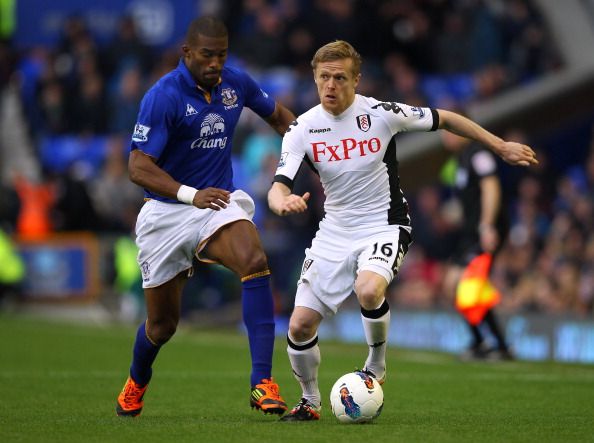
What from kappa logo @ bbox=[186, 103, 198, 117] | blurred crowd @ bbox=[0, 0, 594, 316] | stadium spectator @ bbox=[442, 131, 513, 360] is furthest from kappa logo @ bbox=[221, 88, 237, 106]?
blurred crowd @ bbox=[0, 0, 594, 316]

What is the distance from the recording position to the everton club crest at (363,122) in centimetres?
803

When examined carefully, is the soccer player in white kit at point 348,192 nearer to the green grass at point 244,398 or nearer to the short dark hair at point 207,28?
the green grass at point 244,398

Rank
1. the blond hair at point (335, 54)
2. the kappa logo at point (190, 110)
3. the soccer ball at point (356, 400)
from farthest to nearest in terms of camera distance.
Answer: the kappa logo at point (190, 110) < the blond hair at point (335, 54) < the soccer ball at point (356, 400)

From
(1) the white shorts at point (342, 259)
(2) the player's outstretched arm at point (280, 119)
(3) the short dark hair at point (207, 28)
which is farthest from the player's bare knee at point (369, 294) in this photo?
(3) the short dark hair at point (207, 28)

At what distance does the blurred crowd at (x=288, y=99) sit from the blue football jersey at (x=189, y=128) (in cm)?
753

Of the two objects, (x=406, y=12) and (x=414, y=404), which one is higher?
(x=406, y=12)

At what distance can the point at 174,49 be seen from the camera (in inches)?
869

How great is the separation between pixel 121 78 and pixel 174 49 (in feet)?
3.90

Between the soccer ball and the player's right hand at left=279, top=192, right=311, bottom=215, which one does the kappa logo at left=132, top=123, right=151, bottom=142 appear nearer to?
the player's right hand at left=279, top=192, right=311, bottom=215

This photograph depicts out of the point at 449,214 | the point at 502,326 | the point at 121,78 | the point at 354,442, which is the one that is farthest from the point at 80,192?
the point at 354,442

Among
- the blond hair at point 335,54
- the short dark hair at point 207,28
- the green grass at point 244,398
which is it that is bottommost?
the green grass at point 244,398

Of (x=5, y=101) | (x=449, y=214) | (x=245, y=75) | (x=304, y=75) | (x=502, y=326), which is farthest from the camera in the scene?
(x=5, y=101)

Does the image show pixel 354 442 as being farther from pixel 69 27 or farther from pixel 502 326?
pixel 69 27

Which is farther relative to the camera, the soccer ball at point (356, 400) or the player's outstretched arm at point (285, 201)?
the soccer ball at point (356, 400)
